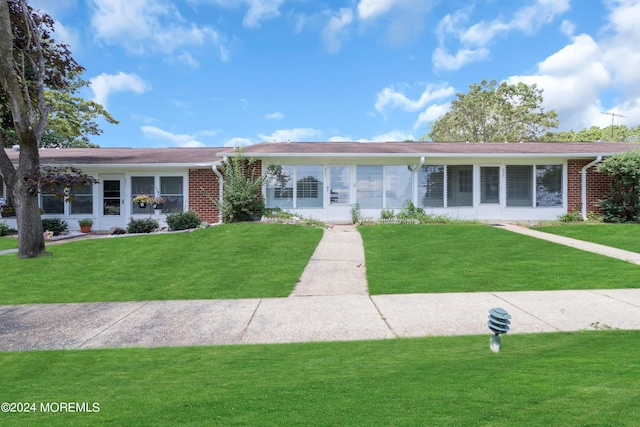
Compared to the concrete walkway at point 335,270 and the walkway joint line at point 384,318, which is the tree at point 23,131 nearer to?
the concrete walkway at point 335,270

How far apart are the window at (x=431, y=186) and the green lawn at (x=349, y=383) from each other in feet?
36.6

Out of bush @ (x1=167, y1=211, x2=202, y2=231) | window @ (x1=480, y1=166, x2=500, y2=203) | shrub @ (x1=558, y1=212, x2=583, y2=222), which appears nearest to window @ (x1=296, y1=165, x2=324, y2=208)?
bush @ (x1=167, y1=211, x2=202, y2=231)

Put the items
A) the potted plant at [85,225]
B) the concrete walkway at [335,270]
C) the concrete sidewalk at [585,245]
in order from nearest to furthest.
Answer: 1. the concrete walkway at [335,270]
2. the concrete sidewalk at [585,245]
3. the potted plant at [85,225]

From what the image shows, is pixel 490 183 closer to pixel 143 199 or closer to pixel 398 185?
pixel 398 185

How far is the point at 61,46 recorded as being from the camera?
1242cm

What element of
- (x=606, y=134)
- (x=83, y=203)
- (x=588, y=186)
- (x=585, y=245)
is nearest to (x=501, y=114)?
(x=606, y=134)

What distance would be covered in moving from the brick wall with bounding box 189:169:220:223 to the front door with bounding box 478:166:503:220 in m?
10.8

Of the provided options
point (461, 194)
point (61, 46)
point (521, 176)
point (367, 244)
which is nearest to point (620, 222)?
point (521, 176)

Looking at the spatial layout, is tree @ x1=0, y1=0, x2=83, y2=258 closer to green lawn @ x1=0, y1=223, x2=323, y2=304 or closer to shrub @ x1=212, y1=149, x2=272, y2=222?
green lawn @ x1=0, y1=223, x2=323, y2=304

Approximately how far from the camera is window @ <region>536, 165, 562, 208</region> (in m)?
15.4

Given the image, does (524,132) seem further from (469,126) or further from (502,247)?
(502,247)

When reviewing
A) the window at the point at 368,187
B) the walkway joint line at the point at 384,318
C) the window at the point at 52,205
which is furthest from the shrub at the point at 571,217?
the window at the point at 52,205

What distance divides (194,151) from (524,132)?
103 ft

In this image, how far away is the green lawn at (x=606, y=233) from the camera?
35.0 ft
